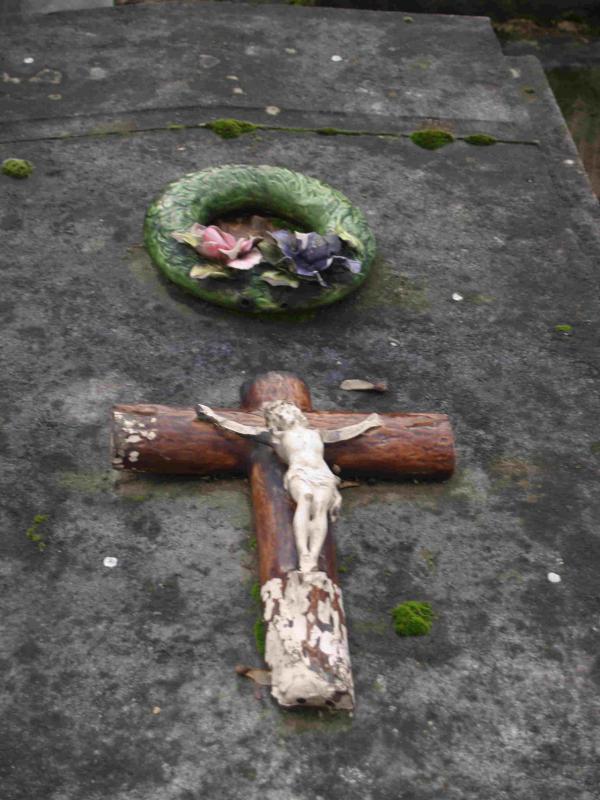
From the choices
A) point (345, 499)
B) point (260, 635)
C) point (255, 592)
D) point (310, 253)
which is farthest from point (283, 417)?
point (310, 253)

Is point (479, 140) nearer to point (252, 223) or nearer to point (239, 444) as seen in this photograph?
point (252, 223)

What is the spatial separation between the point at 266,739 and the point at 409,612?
829mm

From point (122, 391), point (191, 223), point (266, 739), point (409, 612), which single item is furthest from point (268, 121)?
point (266, 739)

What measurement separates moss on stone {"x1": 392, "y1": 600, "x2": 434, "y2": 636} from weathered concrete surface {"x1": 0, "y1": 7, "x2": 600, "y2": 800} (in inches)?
2.1

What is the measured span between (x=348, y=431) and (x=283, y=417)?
11.9 inches

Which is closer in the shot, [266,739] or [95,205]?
[266,739]

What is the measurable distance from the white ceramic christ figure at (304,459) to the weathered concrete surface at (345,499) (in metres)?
0.34

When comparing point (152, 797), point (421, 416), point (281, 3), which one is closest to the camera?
point (152, 797)

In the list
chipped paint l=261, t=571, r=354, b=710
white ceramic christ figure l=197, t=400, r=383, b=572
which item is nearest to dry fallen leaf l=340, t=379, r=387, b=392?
white ceramic christ figure l=197, t=400, r=383, b=572

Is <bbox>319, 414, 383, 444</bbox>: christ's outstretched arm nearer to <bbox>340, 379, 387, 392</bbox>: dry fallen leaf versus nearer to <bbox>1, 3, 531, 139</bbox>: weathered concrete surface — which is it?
<bbox>340, 379, 387, 392</bbox>: dry fallen leaf

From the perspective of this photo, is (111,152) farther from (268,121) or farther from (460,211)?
(460,211)

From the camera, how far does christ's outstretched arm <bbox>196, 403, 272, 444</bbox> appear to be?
193 inches

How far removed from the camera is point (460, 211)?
695cm

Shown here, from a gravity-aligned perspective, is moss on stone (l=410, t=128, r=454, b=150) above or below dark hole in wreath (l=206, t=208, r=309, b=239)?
above
